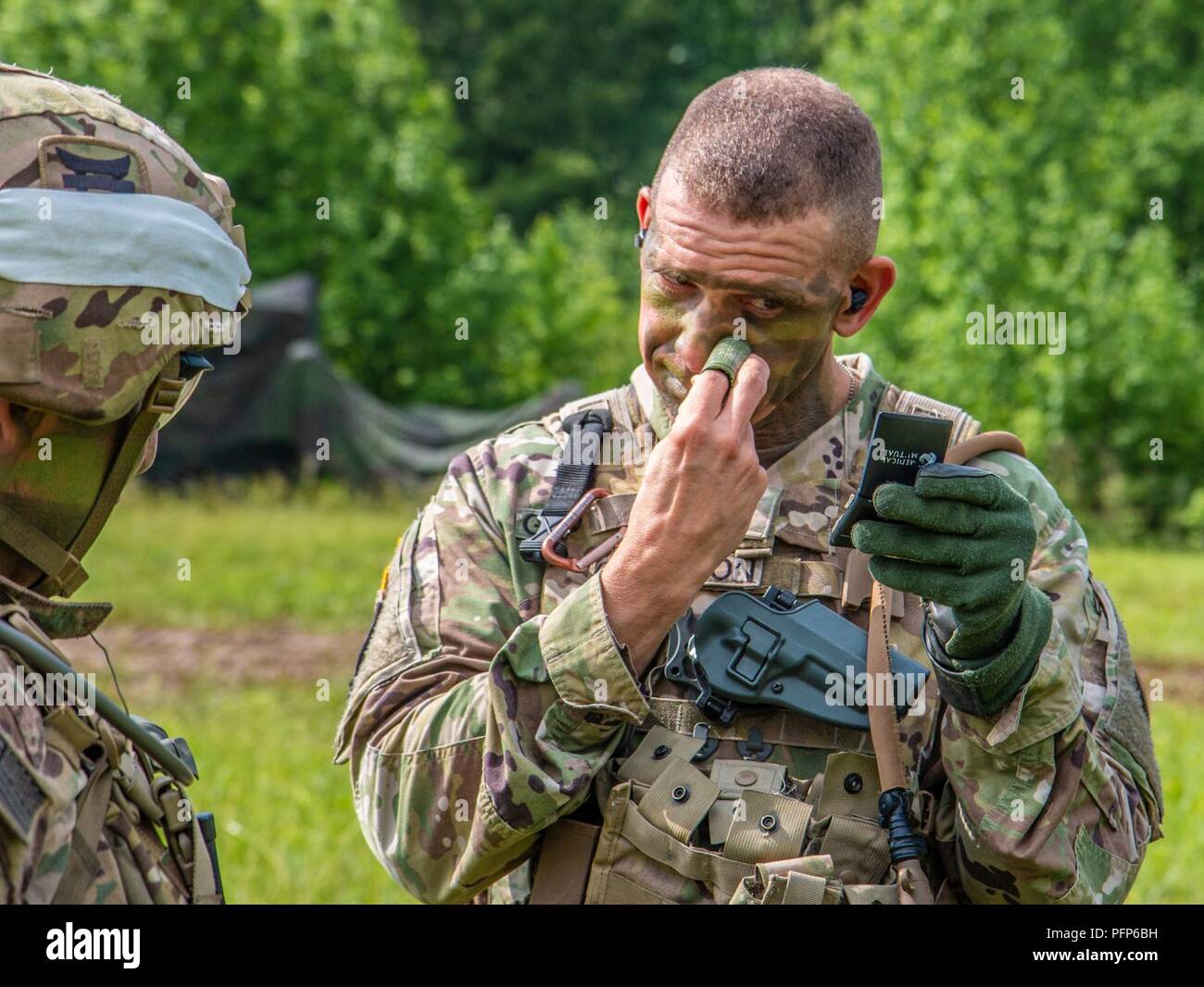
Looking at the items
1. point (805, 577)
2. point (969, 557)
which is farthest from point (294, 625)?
point (969, 557)

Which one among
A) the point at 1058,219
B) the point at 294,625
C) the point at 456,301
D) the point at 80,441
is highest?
the point at 80,441

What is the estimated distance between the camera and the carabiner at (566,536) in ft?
10.0

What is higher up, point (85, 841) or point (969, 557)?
point (969, 557)

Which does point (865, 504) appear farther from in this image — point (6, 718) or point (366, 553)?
point (366, 553)

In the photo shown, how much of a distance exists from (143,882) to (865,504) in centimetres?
127

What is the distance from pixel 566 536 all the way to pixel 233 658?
7659 mm

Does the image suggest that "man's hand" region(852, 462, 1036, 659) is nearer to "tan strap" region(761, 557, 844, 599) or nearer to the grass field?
"tan strap" region(761, 557, 844, 599)

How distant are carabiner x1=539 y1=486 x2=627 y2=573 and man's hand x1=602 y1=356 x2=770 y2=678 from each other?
26 cm

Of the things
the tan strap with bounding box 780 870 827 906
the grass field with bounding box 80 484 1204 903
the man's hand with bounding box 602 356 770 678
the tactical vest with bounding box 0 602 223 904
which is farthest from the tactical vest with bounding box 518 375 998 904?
the grass field with bounding box 80 484 1204 903

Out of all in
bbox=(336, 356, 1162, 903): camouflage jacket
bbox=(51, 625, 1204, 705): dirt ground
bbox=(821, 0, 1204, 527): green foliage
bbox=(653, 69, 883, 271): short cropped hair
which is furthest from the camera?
bbox=(821, 0, 1204, 527): green foliage

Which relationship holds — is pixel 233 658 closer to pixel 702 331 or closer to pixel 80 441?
pixel 702 331

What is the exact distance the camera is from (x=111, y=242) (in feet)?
7.68

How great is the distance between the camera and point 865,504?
8.89ft

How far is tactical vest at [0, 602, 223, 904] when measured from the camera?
6.88 ft
